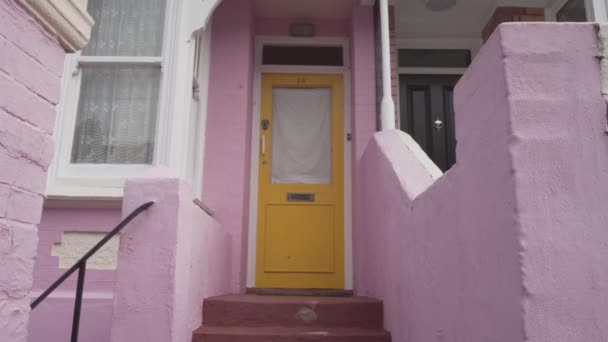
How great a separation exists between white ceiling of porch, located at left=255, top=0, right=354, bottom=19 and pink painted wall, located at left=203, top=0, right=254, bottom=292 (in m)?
0.27

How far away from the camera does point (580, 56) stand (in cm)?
191

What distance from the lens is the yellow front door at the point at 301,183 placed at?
5695 millimetres

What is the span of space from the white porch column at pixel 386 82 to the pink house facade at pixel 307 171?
1.0 inches

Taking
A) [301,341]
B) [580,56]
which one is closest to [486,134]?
[580,56]

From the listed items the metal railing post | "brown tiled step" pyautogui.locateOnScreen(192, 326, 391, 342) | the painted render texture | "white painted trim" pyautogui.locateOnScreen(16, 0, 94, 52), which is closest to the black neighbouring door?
"brown tiled step" pyautogui.locateOnScreen(192, 326, 391, 342)

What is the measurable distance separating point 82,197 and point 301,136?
2.54 m

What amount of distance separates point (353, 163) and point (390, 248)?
2.01 metres

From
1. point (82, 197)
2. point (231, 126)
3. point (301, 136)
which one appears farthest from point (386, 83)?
point (82, 197)

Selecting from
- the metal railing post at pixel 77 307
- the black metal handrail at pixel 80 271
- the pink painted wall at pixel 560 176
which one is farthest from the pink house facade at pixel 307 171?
the metal railing post at pixel 77 307

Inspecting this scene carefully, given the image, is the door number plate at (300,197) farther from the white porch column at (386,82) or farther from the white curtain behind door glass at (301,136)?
the white porch column at (386,82)

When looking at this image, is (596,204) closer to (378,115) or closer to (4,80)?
(4,80)

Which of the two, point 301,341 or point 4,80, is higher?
point 4,80

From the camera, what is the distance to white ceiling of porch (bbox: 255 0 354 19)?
5.88 meters

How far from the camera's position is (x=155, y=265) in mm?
3170
